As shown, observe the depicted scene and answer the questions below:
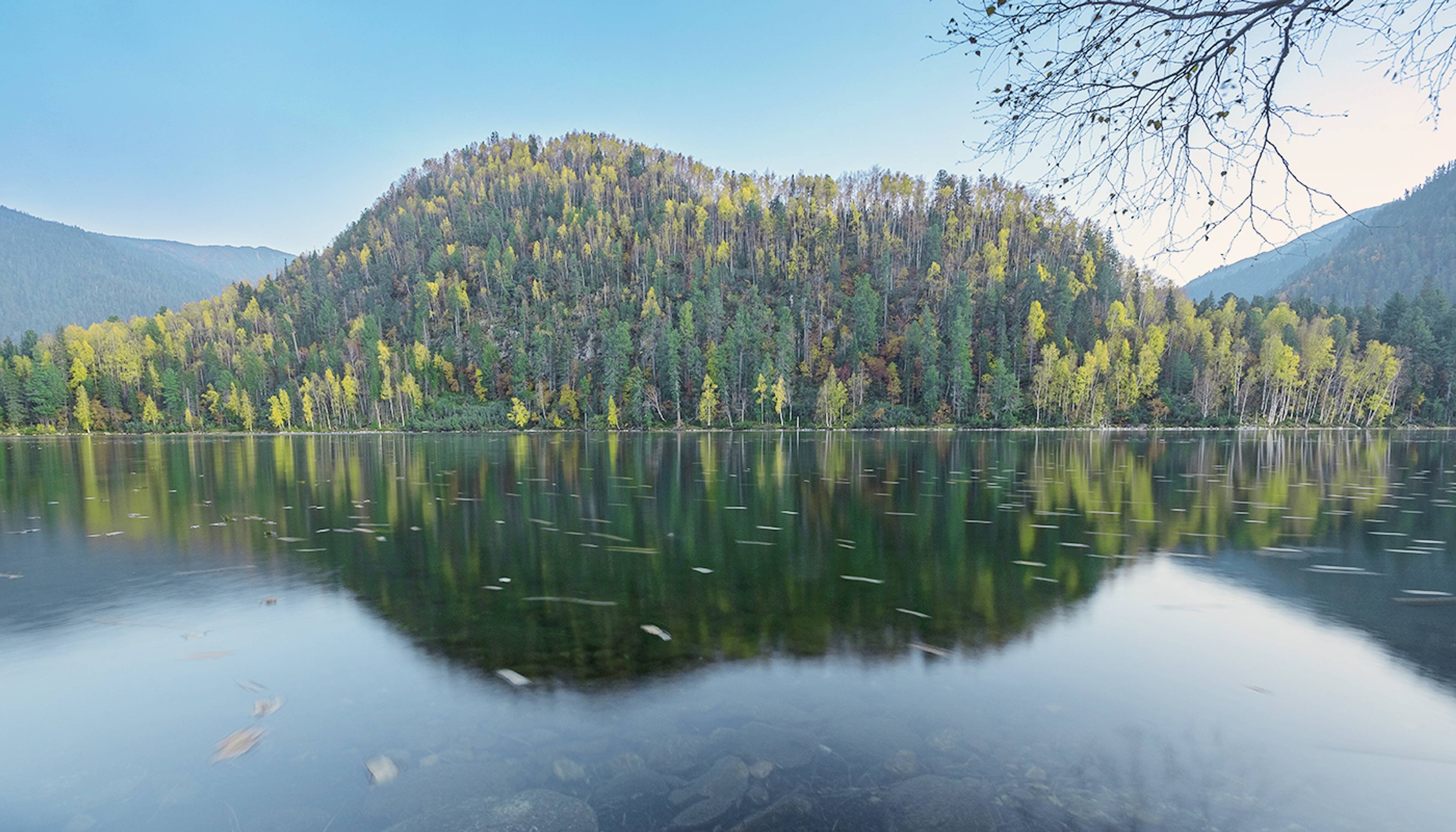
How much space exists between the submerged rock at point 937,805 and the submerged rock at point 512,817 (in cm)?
241

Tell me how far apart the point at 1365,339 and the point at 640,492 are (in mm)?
130719

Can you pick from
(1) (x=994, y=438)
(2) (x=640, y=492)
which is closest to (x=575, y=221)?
(1) (x=994, y=438)

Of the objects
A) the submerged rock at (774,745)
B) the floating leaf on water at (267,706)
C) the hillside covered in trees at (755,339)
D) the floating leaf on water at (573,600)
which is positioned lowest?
the submerged rock at (774,745)

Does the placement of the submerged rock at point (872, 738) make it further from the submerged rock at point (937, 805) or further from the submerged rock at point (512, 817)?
the submerged rock at point (512, 817)

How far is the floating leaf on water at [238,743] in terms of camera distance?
5.89 m

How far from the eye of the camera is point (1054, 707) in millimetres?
6664

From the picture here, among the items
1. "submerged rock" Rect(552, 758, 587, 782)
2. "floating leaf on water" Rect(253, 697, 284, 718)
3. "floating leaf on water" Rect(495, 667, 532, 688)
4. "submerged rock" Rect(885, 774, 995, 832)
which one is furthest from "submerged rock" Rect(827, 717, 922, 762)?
"floating leaf on water" Rect(253, 697, 284, 718)

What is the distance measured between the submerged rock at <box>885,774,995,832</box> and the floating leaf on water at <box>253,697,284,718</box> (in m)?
6.45

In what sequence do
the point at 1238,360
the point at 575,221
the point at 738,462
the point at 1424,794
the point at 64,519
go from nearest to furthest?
the point at 1424,794 → the point at 64,519 → the point at 738,462 → the point at 1238,360 → the point at 575,221

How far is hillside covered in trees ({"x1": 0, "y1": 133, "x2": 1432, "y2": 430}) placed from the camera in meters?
90.8

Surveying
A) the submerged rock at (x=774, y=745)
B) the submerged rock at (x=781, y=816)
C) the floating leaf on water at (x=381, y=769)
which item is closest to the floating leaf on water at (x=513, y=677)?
the floating leaf on water at (x=381, y=769)

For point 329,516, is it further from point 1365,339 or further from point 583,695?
point 1365,339

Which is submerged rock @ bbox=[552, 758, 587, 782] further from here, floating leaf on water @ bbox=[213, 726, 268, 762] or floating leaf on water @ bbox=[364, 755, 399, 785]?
floating leaf on water @ bbox=[213, 726, 268, 762]

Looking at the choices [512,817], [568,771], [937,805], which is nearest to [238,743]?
[512,817]
